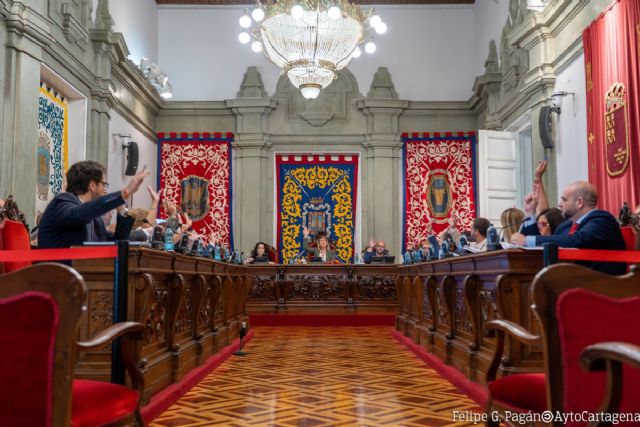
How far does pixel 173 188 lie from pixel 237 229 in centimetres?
144

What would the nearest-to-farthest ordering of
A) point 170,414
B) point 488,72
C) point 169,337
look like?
1. point 170,414
2. point 169,337
3. point 488,72

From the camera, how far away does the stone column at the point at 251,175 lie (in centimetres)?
1182

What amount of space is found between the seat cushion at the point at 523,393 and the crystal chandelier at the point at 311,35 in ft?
18.7

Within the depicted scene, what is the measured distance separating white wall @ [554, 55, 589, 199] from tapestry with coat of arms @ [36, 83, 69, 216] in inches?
239

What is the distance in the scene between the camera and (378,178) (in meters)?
11.9

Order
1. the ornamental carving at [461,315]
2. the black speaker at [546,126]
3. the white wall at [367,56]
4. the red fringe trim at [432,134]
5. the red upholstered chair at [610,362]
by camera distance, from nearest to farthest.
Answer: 1. the red upholstered chair at [610,362]
2. the ornamental carving at [461,315]
3. the black speaker at [546,126]
4. the red fringe trim at [432,134]
5. the white wall at [367,56]

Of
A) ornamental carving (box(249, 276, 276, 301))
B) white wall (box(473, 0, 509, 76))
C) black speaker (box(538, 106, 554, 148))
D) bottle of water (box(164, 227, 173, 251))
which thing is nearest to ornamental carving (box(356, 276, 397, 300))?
ornamental carving (box(249, 276, 276, 301))

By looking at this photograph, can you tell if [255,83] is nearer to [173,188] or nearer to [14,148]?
[173,188]

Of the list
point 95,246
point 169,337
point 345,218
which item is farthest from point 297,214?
point 95,246

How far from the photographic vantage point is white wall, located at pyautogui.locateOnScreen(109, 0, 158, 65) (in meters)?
10.1

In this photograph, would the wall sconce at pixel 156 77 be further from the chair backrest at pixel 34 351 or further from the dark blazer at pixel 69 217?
the chair backrest at pixel 34 351

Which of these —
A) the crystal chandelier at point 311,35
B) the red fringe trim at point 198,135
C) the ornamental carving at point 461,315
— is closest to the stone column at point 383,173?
the red fringe trim at point 198,135

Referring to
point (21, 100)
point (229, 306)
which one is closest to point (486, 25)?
point (229, 306)

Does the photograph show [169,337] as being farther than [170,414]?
Yes
